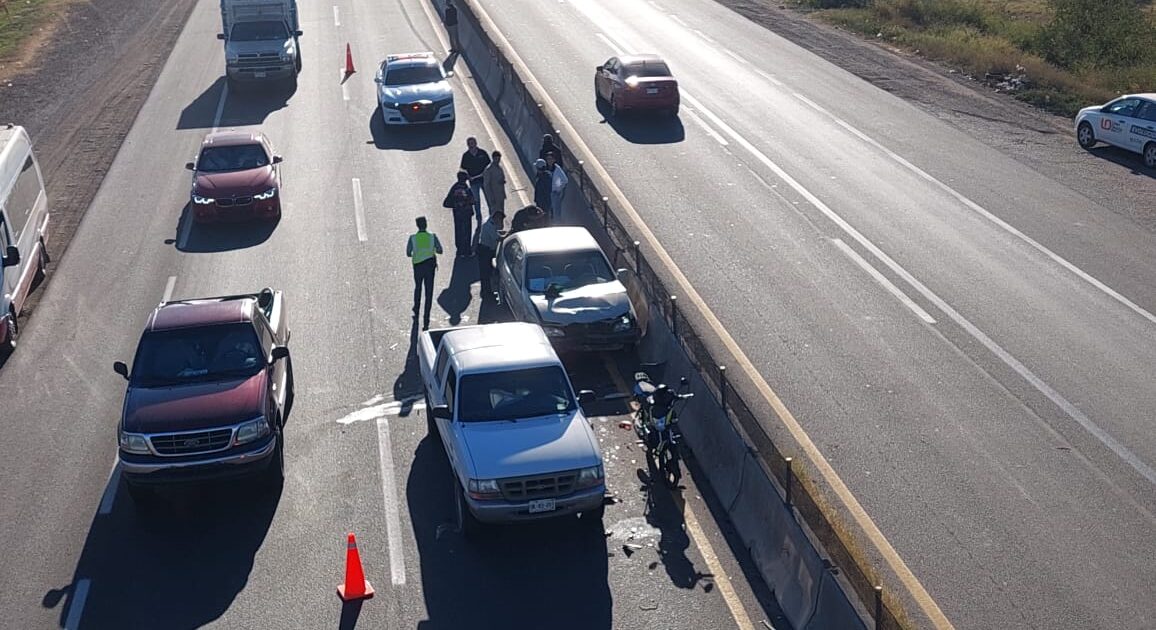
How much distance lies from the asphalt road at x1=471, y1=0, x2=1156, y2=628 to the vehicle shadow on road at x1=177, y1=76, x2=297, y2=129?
7.64 m

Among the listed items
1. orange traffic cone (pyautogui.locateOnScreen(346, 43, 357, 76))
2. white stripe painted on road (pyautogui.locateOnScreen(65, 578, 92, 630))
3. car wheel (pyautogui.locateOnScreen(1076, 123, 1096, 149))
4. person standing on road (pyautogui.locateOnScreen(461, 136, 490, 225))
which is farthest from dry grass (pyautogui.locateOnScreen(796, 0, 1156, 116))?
white stripe painted on road (pyautogui.locateOnScreen(65, 578, 92, 630))

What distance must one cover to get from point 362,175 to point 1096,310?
1556 cm

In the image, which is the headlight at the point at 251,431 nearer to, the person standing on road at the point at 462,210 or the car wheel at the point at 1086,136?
the person standing on road at the point at 462,210

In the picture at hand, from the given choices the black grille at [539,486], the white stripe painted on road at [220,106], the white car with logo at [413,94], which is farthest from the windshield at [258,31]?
the black grille at [539,486]

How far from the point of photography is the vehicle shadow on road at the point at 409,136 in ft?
97.5

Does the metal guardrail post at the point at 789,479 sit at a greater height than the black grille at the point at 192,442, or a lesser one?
greater

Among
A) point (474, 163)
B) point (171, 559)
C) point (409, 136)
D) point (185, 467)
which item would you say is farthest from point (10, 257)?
point (409, 136)

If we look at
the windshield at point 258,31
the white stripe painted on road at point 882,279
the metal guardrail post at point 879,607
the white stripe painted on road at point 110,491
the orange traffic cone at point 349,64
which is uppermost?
the metal guardrail post at point 879,607

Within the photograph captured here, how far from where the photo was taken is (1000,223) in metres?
24.1

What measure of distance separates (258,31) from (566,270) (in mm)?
21265

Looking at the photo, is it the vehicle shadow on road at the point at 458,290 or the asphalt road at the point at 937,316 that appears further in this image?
the vehicle shadow on road at the point at 458,290

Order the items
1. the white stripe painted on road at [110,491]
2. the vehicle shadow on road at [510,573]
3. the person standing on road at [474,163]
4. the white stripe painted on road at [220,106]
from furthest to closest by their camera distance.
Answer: the white stripe painted on road at [220,106] → the person standing on road at [474,163] → the white stripe painted on road at [110,491] → the vehicle shadow on road at [510,573]

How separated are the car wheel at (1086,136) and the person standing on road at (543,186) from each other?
14.4 meters

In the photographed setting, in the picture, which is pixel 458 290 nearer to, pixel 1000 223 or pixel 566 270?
pixel 566 270
